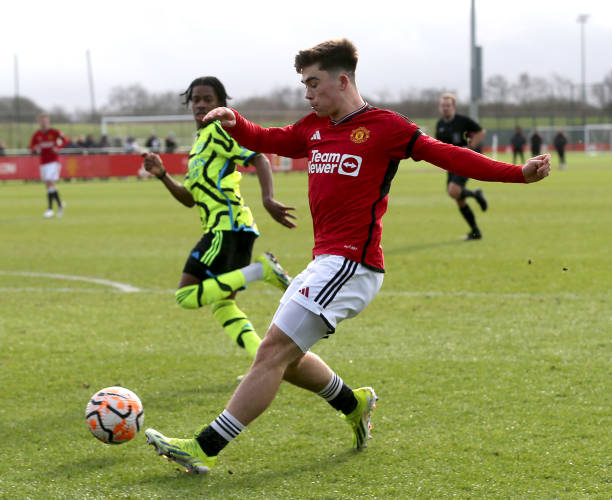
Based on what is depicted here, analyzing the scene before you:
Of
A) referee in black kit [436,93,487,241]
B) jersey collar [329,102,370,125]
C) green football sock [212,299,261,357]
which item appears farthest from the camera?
referee in black kit [436,93,487,241]

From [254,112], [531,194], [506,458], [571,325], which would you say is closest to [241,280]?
[506,458]

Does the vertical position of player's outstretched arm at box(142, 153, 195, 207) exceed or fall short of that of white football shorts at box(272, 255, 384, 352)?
it exceeds it

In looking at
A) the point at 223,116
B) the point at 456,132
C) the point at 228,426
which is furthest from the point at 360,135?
the point at 456,132

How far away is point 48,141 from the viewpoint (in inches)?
755

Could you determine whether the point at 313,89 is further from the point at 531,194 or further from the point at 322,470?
the point at 531,194

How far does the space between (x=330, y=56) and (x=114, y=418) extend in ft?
6.65

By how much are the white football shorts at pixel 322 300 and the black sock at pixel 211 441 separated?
551mm

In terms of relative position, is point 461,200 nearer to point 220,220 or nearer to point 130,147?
point 220,220

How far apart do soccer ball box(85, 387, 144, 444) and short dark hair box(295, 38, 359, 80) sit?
187cm

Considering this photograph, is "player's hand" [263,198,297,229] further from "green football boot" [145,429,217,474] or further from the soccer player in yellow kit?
"green football boot" [145,429,217,474]

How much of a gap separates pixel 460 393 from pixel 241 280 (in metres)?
1.61

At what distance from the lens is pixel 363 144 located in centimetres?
381

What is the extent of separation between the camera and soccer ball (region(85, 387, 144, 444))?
13.4 feet

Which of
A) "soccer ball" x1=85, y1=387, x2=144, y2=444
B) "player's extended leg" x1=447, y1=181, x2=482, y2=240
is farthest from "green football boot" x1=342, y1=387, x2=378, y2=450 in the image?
"player's extended leg" x1=447, y1=181, x2=482, y2=240
